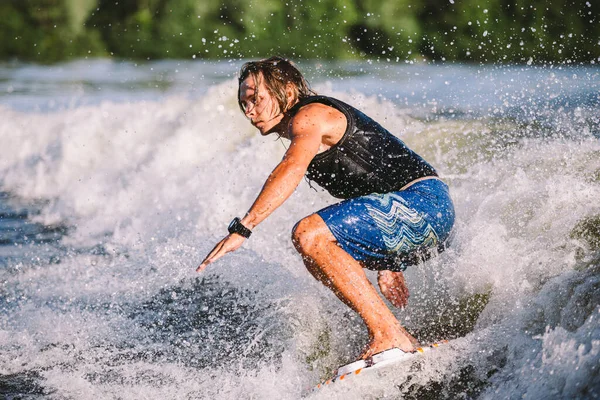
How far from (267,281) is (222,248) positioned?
6.62 feet

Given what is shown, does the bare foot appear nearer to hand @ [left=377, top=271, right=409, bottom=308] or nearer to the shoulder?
hand @ [left=377, top=271, right=409, bottom=308]

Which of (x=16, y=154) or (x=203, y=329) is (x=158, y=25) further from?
(x=203, y=329)

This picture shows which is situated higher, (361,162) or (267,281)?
(361,162)

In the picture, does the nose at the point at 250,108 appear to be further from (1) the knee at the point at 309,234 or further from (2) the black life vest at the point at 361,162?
(1) the knee at the point at 309,234

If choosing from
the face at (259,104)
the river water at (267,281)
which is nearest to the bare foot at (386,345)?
the river water at (267,281)

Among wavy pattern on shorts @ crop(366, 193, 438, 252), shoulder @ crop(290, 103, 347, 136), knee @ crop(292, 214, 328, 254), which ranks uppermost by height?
shoulder @ crop(290, 103, 347, 136)

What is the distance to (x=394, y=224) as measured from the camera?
12.7 feet

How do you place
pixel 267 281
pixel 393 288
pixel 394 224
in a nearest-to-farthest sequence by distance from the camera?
pixel 394 224 → pixel 393 288 → pixel 267 281

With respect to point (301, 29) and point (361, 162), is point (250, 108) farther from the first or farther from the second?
point (301, 29)

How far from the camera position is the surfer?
12.2 ft

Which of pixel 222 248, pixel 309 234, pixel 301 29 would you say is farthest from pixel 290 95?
pixel 301 29

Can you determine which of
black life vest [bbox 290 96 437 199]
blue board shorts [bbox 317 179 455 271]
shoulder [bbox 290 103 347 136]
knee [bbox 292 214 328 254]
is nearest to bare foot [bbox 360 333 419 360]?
blue board shorts [bbox 317 179 455 271]

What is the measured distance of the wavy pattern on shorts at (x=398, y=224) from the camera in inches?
151

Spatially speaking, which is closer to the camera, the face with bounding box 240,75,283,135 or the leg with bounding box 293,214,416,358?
the leg with bounding box 293,214,416,358
